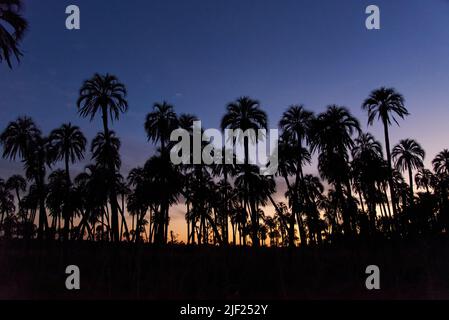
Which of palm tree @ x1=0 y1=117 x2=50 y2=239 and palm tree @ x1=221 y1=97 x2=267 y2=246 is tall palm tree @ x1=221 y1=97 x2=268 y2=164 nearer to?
palm tree @ x1=221 y1=97 x2=267 y2=246

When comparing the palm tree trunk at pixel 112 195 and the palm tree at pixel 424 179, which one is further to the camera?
the palm tree at pixel 424 179

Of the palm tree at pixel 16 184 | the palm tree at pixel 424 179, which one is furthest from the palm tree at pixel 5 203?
the palm tree at pixel 424 179

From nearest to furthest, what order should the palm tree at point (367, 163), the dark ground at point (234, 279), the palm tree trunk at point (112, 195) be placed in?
Answer: the dark ground at point (234, 279) < the palm tree trunk at point (112, 195) < the palm tree at point (367, 163)

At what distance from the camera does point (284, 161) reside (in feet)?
144

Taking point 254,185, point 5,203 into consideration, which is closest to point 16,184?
point 5,203

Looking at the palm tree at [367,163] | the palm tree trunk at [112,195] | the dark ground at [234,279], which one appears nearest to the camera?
the dark ground at [234,279]

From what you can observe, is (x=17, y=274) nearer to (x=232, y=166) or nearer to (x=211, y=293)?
(x=211, y=293)

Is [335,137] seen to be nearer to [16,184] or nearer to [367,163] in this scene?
[367,163]

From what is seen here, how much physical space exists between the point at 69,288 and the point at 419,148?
1920 inches

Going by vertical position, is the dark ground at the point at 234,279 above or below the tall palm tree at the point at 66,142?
below

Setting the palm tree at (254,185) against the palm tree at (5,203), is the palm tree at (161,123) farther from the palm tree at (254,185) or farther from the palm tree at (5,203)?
the palm tree at (5,203)

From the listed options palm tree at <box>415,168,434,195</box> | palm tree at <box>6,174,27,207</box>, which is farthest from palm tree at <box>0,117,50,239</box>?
palm tree at <box>415,168,434,195</box>

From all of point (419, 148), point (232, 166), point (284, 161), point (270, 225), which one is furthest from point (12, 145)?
point (270, 225)

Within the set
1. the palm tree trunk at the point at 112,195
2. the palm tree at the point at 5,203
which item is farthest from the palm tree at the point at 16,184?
the palm tree trunk at the point at 112,195
